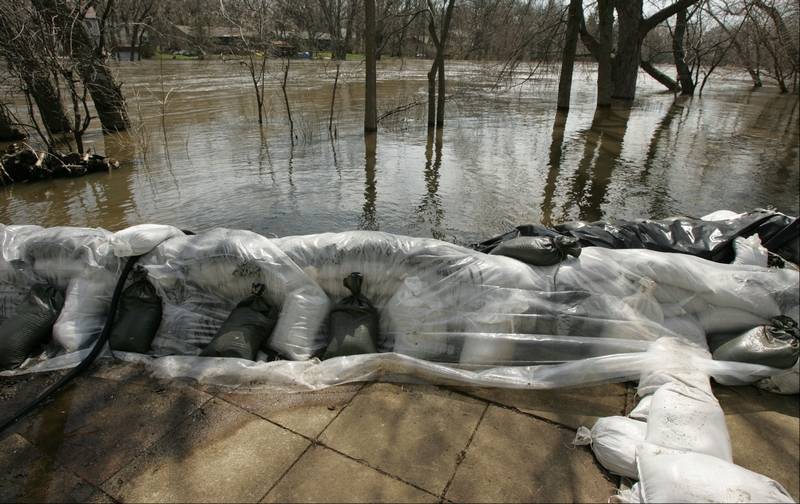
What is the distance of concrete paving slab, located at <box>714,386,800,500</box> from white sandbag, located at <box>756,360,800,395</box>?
0.03m

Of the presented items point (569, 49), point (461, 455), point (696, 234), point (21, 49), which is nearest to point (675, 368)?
point (461, 455)

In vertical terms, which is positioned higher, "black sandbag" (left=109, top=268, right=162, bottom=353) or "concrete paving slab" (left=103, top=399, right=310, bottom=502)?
"black sandbag" (left=109, top=268, right=162, bottom=353)

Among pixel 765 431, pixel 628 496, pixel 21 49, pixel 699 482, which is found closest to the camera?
pixel 699 482

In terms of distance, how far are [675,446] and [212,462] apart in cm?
186

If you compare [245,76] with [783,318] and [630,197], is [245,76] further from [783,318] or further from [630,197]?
[783,318]

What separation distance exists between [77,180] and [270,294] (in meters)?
6.85

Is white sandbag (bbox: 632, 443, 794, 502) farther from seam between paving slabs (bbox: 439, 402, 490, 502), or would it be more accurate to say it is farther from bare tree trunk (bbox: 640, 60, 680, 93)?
bare tree trunk (bbox: 640, 60, 680, 93)

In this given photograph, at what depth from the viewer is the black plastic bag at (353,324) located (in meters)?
2.68

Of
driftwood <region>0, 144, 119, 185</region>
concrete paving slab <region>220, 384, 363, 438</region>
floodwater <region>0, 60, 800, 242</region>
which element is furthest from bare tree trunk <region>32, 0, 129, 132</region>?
concrete paving slab <region>220, 384, 363, 438</region>

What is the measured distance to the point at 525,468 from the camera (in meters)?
1.92

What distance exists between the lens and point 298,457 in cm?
199

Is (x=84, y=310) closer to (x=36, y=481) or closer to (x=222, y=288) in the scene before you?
(x=222, y=288)

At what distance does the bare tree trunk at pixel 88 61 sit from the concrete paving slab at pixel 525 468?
8.48 meters

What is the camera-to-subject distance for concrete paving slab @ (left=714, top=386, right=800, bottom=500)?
1.90 metres
